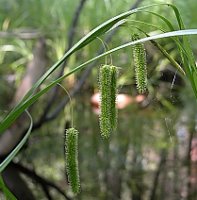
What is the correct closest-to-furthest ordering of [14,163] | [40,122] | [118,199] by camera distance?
[40,122], [14,163], [118,199]

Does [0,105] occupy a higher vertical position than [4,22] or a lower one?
lower

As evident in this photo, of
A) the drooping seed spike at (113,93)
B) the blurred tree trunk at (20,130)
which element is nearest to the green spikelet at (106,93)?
the drooping seed spike at (113,93)

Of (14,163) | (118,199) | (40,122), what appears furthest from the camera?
(118,199)

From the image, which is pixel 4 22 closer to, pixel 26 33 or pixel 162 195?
pixel 26 33

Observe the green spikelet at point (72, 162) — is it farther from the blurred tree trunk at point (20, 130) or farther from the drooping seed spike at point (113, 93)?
the blurred tree trunk at point (20, 130)

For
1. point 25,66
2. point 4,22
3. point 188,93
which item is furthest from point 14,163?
point 188,93

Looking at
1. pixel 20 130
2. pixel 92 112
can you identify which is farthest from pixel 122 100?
pixel 20 130

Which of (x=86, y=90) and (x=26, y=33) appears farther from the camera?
(x=86, y=90)

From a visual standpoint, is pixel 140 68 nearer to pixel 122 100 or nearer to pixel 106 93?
pixel 106 93
